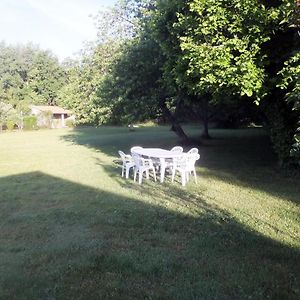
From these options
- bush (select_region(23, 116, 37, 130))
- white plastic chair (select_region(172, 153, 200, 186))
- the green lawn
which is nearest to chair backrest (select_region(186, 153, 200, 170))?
white plastic chair (select_region(172, 153, 200, 186))

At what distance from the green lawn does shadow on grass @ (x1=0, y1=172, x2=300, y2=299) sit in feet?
0.05

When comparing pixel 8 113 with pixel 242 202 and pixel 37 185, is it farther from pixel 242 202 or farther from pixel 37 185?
pixel 242 202

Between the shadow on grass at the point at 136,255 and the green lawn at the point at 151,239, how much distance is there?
0.01m

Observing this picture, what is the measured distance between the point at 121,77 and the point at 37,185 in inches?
360

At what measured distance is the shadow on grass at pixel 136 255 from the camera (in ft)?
15.1

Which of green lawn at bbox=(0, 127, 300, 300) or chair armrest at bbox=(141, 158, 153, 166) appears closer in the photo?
green lawn at bbox=(0, 127, 300, 300)

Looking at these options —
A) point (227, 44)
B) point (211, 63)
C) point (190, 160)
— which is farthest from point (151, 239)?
point (227, 44)

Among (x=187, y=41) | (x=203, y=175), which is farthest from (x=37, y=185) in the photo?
(x=187, y=41)

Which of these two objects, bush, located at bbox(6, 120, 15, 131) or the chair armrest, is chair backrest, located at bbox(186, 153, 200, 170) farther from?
bush, located at bbox(6, 120, 15, 131)

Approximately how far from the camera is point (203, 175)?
41.9 ft

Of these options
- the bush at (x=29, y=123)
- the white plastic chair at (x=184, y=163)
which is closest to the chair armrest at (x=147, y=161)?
the white plastic chair at (x=184, y=163)

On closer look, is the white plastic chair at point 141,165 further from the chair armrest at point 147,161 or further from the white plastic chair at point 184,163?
the white plastic chair at point 184,163

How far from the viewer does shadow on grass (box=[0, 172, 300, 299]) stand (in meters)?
4.60

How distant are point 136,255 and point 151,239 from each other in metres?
0.78
